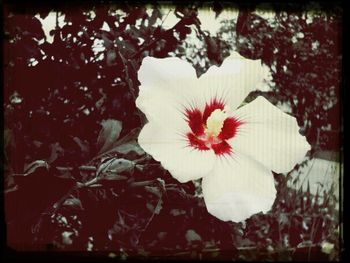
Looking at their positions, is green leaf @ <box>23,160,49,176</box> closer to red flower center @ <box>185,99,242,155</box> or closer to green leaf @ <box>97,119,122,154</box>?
green leaf @ <box>97,119,122,154</box>

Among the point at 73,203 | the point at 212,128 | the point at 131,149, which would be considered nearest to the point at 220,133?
the point at 212,128

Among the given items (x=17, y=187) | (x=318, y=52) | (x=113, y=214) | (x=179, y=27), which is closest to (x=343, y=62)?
(x=318, y=52)

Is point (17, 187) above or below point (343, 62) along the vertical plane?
below

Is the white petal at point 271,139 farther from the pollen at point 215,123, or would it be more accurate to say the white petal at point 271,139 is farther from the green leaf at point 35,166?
the green leaf at point 35,166

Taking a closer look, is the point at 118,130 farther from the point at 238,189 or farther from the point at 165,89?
the point at 238,189

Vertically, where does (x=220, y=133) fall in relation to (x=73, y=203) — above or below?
above

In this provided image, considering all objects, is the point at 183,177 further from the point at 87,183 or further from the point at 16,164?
the point at 16,164

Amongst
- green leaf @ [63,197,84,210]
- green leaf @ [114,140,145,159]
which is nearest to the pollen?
green leaf @ [114,140,145,159]

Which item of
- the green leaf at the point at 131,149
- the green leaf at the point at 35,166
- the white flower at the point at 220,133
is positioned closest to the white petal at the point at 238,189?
the white flower at the point at 220,133
